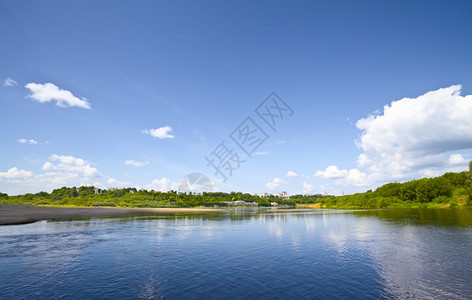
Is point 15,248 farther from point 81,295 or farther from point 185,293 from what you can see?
point 185,293

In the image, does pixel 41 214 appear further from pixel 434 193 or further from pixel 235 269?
pixel 434 193

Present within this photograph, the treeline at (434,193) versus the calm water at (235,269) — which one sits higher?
the treeline at (434,193)

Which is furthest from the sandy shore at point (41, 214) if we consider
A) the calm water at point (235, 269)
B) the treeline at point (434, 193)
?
the treeline at point (434, 193)

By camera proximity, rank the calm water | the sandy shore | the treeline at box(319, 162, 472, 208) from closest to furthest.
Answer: the calm water, the sandy shore, the treeline at box(319, 162, 472, 208)

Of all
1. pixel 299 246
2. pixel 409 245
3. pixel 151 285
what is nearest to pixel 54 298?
pixel 151 285

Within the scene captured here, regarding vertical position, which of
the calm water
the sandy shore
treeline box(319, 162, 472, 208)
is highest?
treeline box(319, 162, 472, 208)

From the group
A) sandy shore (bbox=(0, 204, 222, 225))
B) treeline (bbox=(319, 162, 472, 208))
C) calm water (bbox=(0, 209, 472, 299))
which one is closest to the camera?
calm water (bbox=(0, 209, 472, 299))

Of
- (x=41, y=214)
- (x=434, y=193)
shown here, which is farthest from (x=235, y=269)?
(x=434, y=193)

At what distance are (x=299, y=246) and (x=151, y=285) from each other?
25.7 meters

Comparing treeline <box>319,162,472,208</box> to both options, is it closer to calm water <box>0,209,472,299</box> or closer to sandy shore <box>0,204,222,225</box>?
calm water <box>0,209,472,299</box>

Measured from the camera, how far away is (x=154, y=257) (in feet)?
103

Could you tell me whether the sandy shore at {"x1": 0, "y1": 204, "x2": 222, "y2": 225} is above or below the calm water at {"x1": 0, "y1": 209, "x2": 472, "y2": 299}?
above

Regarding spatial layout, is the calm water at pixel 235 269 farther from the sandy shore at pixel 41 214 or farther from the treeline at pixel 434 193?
the treeline at pixel 434 193

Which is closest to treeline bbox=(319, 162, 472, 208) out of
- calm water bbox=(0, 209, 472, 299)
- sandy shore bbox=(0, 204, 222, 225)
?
calm water bbox=(0, 209, 472, 299)
